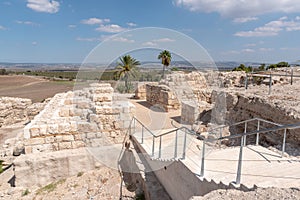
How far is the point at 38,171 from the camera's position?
205 inches

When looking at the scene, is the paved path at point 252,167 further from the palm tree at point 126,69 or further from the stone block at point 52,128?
the palm tree at point 126,69

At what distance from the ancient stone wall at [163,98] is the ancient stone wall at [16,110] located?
20.0 ft

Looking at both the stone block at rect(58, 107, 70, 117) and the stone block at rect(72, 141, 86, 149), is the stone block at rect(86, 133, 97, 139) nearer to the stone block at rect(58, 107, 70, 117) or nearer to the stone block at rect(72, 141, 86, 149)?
the stone block at rect(72, 141, 86, 149)

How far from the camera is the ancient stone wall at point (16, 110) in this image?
1160 cm

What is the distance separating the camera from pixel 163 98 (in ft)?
Answer: 37.6

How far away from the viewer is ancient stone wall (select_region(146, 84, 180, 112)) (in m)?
11.0

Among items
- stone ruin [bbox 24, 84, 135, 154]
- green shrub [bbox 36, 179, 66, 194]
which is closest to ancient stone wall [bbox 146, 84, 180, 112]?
stone ruin [bbox 24, 84, 135, 154]

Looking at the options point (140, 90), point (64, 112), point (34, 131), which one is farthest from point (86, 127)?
point (140, 90)

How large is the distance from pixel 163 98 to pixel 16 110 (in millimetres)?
8365

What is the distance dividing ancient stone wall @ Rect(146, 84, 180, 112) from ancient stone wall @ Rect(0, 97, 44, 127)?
6106 mm

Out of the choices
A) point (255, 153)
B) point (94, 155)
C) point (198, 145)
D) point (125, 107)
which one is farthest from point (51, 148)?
point (255, 153)

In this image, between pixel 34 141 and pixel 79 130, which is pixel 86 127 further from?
pixel 34 141

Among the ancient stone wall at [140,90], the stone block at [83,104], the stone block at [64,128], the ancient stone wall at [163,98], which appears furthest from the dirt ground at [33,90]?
the stone block at [64,128]

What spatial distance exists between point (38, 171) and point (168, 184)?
3.12m
